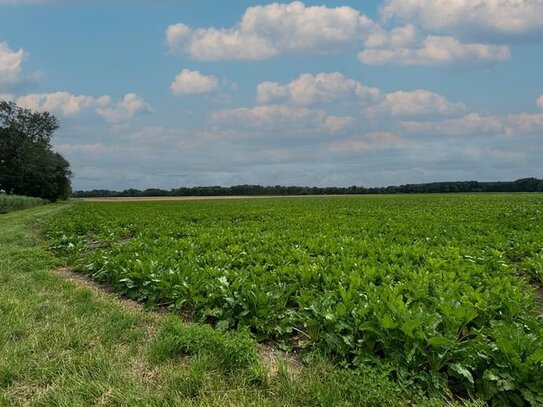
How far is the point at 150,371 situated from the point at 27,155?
78420 millimetres

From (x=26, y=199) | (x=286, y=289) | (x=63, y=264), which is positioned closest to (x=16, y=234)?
(x=63, y=264)

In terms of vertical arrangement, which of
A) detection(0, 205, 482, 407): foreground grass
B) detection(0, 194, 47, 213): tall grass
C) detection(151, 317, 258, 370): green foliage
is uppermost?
detection(0, 194, 47, 213): tall grass

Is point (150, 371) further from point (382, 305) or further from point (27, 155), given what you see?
point (27, 155)

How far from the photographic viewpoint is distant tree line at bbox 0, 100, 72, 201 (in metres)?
72.8

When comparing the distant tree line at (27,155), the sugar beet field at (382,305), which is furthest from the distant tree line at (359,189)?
the sugar beet field at (382,305)

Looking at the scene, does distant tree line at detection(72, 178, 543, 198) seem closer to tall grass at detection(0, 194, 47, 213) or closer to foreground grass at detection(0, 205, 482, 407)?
tall grass at detection(0, 194, 47, 213)

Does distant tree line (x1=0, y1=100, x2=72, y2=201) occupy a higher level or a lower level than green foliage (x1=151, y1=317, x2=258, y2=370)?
higher

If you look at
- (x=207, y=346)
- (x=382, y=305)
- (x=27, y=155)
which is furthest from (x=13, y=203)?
(x=382, y=305)

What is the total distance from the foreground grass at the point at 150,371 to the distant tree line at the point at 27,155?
7495 cm

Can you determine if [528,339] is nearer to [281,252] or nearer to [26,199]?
[281,252]

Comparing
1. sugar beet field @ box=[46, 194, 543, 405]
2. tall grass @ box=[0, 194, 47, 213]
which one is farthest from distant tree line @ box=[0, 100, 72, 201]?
sugar beet field @ box=[46, 194, 543, 405]

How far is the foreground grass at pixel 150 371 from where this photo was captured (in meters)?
3.79

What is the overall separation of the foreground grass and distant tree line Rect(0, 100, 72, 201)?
74.9 m

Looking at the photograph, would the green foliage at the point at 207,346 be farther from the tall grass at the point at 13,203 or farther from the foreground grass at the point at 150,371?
the tall grass at the point at 13,203
